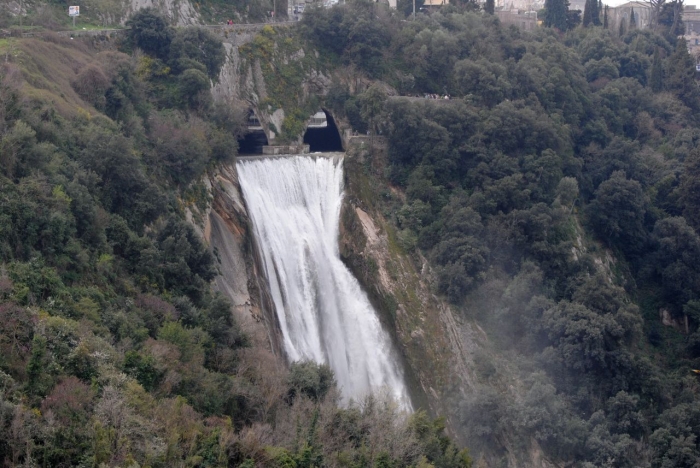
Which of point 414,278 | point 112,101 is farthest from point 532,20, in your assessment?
A: point 112,101

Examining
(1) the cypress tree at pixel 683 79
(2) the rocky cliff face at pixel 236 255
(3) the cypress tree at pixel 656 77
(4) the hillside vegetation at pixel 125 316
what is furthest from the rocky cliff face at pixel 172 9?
(1) the cypress tree at pixel 683 79

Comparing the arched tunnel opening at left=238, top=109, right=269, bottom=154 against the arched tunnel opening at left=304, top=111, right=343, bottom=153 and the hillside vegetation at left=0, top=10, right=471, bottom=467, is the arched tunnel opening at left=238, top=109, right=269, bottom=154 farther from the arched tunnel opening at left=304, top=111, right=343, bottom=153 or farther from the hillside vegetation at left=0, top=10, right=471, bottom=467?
the hillside vegetation at left=0, top=10, right=471, bottom=467

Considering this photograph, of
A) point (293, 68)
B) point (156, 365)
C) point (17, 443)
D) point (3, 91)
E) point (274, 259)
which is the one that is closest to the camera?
point (17, 443)

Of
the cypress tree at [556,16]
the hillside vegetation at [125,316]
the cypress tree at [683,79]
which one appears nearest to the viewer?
the hillside vegetation at [125,316]

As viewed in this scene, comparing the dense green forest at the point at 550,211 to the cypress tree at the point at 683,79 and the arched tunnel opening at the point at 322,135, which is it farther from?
the arched tunnel opening at the point at 322,135

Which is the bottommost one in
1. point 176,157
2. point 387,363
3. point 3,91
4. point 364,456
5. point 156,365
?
point 387,363

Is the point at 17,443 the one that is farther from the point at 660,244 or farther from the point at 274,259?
the point at 660,244

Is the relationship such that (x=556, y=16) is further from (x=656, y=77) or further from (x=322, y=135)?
(x=322, y=135)
